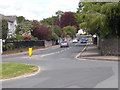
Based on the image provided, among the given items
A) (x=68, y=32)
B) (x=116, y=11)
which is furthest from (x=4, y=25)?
(x=68, y=32)

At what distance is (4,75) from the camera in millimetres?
13148

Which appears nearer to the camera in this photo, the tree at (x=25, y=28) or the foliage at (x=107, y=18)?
the foliage at (x=107, y=18)

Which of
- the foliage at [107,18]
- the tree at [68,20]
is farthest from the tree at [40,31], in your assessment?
the tree at [68,20]

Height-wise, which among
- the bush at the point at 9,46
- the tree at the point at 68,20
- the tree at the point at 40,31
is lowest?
the bush at the point at 9,46

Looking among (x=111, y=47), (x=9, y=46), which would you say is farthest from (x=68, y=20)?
(x=111, y=47)

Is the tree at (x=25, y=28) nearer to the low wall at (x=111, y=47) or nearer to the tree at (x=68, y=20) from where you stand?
the low wall at (x=111, y=47)

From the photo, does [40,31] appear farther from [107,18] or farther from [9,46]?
[107,18]

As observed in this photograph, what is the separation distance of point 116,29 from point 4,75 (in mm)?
15299

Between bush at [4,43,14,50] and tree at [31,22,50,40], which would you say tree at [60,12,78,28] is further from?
bush at [4,43,14,50]

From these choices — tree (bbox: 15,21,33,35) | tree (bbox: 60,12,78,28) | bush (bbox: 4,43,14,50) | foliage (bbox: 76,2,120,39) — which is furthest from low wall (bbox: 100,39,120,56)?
tree (bbox: 60,12,78,28)

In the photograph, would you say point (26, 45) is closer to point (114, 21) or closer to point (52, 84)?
point (114, 21)

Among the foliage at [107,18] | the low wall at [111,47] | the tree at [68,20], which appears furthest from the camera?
the tree at [68,20]

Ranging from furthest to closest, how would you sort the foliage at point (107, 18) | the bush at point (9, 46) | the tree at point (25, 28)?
1. the tree at point (25, 28)
2. the bush at point (9, 46)
3. the foliage at point (107, 18)

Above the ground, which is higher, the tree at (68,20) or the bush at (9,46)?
the tree at (68,20)
